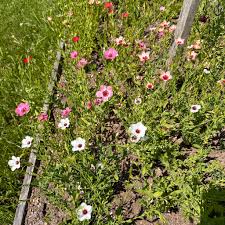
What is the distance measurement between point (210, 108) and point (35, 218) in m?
1.66

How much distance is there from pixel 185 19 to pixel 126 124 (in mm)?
1011

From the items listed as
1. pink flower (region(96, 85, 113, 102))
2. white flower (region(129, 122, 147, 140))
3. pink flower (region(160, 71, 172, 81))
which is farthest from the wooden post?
white flower (region(129, 122, 147, 140))

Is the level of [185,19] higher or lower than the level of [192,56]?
higher

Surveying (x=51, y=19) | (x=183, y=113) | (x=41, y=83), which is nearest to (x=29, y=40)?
(x=51, y=19)

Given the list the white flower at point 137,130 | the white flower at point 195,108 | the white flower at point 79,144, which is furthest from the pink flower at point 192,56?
the white flower at point 79,144

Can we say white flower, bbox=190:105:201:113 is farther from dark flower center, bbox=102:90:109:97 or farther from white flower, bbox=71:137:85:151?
white flower, bbox=71:137:85:151

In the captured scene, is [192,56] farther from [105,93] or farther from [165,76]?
[105,93]

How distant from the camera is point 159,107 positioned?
2684 millimetres

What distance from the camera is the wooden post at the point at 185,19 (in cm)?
261

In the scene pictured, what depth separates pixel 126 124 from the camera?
272 cm

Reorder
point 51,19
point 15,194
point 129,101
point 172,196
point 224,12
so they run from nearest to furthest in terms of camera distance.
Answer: point 172,196
point 15,194
point 129,101
point 224,12
point 51,19

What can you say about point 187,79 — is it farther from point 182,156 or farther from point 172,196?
point 172,196

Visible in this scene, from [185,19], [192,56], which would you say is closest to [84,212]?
[192,56]

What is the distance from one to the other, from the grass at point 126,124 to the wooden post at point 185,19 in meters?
0.12
